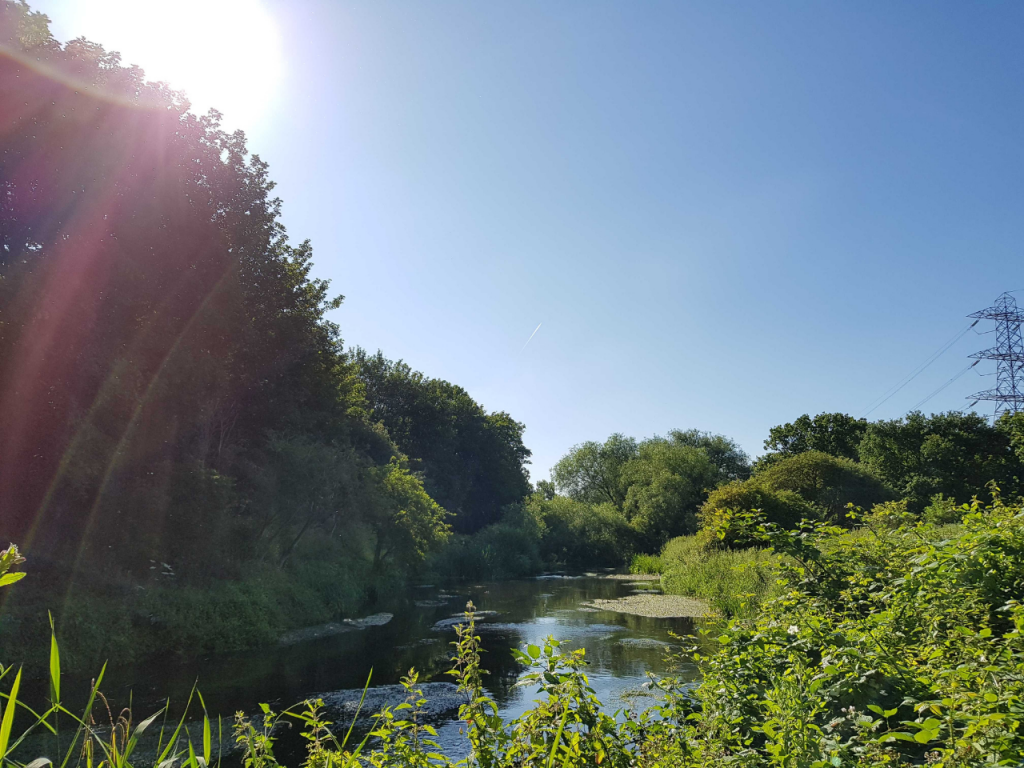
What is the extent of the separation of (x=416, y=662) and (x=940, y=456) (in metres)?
44.4

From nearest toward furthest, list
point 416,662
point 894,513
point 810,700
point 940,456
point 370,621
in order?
point 810,700, point 894,513, point 416,662, point 370,621, point 940,456

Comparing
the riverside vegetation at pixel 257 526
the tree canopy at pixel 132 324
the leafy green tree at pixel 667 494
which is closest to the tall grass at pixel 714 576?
the riverside vegetation at pixel 257 526

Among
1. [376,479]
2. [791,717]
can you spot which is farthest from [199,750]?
[376,479]

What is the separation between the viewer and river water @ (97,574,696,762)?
12.0 meters

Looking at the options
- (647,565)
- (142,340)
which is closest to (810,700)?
(142,340)

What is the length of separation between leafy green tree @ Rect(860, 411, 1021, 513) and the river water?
33.8 meters

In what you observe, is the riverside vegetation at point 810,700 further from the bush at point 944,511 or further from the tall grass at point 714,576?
the tall grass at point 714,576

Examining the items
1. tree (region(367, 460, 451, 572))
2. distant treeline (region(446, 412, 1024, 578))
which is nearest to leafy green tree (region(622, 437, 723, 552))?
distant treeline (region(446, 412, 1024, 578))

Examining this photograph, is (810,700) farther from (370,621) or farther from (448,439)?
(448,439)

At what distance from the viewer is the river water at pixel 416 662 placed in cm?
1201

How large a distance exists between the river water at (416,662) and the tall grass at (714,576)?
79.3 inches

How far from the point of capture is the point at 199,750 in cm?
938

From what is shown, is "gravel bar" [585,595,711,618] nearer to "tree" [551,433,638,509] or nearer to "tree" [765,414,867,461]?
"tree" [765,414,867,461]

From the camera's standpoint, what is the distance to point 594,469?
231 feet
